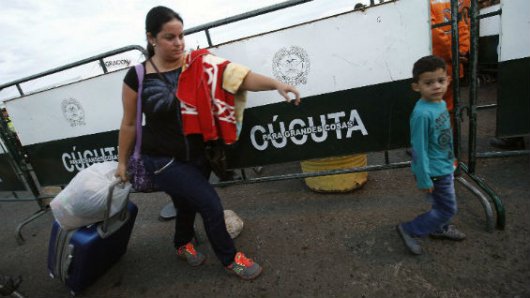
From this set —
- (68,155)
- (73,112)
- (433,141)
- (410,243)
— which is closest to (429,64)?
(433,141)

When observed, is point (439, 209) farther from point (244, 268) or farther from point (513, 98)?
point (244, 268)

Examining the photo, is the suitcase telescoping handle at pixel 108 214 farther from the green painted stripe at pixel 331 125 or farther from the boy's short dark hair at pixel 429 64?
the boy's short dark hair at pixel 429 64

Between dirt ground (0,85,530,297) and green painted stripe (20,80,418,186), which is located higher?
green painted stripe (20,80,418,186)

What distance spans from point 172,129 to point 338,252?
157cm

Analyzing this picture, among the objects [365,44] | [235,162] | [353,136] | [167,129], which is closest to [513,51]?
[365,44]

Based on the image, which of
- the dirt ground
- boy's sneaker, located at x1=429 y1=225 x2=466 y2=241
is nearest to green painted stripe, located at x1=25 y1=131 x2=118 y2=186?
the dirt ground

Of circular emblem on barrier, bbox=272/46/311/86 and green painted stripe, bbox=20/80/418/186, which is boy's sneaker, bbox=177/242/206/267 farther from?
circular emblem on barrier, bbox=272/46/311/86

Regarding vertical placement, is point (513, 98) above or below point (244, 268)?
above

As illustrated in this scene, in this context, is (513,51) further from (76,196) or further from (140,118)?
(76,196)

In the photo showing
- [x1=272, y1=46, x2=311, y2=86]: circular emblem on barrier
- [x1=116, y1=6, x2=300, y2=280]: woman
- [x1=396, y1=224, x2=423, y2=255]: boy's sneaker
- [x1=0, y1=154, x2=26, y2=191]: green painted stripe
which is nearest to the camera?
[x1=116, y1=6, x2=300, y2=280]: woman

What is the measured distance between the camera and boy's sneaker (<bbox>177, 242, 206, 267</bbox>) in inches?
96.8

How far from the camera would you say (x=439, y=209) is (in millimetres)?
2016

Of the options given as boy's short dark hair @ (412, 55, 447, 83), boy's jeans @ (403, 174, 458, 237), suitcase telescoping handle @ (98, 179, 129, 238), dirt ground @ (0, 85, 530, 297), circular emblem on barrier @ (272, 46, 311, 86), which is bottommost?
dirt ground @ (0, 85, 530, 297)

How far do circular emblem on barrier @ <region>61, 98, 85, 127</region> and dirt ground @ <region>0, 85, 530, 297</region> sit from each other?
4.35ft
